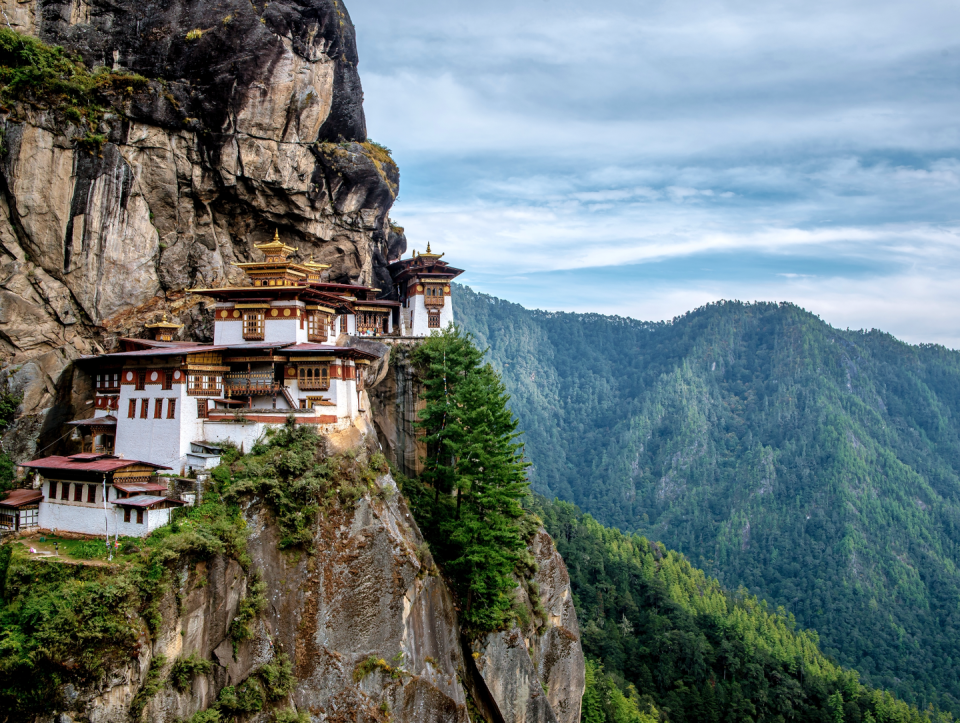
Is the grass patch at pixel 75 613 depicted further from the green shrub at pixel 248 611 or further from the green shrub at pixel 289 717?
the green shrub at pixel 289 717

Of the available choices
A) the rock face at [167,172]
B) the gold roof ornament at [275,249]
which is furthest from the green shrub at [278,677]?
the gold roof ornament at [275,249]

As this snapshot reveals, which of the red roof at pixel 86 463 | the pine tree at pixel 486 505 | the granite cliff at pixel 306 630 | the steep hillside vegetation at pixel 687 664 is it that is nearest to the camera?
the granite cliff at pixel 306 630

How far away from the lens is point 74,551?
25.8m

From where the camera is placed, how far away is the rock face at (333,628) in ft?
79.9

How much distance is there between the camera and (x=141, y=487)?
91.0 feet

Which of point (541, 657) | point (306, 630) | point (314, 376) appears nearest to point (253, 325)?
point (314, 376)

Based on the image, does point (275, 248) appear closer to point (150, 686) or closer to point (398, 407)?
point (398, 407)

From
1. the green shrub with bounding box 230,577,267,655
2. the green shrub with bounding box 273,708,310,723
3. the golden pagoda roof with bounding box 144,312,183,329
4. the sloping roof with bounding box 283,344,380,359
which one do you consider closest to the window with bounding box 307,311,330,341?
the sloping roof with bounding box 283,344,380,359

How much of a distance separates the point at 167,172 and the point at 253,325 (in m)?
12.4

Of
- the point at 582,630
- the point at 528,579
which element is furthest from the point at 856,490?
the point at 528,579

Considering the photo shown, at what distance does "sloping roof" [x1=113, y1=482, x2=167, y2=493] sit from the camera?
27328 mm

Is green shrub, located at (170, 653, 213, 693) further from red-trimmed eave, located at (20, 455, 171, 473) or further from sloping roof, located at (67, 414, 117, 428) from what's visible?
sloping roof, located at (67, 414, 117, 428)

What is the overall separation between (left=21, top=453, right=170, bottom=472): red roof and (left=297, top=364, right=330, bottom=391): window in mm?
8934

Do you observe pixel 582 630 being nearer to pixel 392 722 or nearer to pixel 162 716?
pixel 392 722
